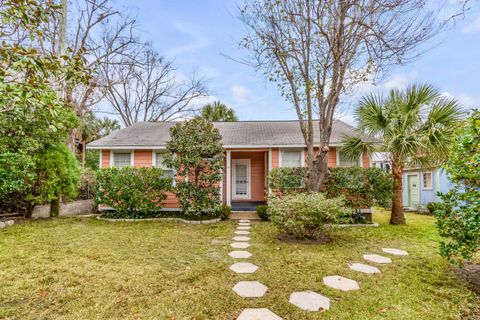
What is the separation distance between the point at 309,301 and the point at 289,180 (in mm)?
5507

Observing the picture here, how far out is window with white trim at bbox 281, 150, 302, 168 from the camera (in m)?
9.32

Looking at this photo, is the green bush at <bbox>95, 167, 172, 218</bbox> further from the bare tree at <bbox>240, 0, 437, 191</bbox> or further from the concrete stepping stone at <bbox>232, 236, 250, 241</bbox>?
the bare tree at <bbox>240, 0, 437, 191</bbox>

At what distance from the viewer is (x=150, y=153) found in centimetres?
962

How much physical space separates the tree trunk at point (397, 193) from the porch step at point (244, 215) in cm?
428

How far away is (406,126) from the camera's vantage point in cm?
668

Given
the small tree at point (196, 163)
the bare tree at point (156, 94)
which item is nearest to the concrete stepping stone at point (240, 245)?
the small tree at point (196, 163)

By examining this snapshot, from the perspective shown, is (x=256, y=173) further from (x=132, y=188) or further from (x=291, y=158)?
(x=132, y=188)

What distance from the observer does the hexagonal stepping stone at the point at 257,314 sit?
2.35 metres

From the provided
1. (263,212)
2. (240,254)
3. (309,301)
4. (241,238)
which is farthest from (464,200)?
(263,212)

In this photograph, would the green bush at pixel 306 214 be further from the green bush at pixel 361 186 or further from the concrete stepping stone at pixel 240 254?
the green bush at pixel 361 186

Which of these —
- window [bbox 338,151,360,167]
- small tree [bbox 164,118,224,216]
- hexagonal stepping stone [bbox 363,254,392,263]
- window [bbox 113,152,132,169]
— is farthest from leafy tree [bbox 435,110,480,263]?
window [bbox 113,152,132,169]

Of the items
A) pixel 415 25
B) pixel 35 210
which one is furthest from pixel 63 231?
pixel 415 25

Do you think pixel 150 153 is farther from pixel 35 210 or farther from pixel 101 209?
pixel 35 210

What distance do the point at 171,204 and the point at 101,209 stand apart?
9.15 ft
